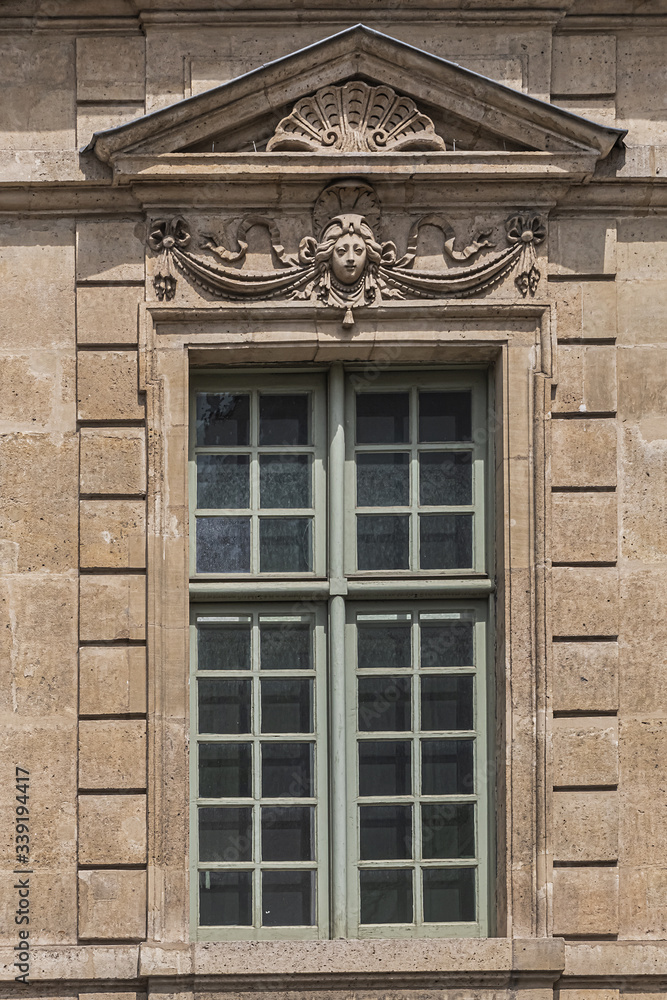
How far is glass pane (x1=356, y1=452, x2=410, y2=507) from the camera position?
25.4 feet

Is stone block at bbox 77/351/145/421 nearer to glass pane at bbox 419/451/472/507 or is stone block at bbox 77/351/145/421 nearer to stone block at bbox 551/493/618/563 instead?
glass pane at bbox 419/451/472/507

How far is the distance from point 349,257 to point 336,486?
1.21 metres

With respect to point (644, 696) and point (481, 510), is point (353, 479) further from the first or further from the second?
point (644, 696)

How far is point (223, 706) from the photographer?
300 inches

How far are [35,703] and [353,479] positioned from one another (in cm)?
204

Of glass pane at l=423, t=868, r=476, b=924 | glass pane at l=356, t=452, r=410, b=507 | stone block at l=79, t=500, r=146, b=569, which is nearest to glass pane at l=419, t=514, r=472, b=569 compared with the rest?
glass pane at l=356, t=452, r=410, b=507

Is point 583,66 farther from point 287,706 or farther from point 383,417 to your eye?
point 287,706

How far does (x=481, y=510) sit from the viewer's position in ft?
25.3

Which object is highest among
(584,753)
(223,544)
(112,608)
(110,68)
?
(110,68)

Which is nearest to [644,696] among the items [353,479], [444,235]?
[353,479]

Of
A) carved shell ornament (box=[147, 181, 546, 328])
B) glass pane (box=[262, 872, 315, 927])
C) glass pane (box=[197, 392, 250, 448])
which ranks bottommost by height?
glass pane (box=[262, 872, 315, 927])

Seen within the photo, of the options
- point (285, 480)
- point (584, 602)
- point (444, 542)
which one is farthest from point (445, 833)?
point (285, 480)

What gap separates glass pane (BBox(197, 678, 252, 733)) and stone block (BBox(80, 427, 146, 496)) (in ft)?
3.64

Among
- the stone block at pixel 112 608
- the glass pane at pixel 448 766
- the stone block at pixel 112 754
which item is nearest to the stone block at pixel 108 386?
the stone block at pixel 112 608
